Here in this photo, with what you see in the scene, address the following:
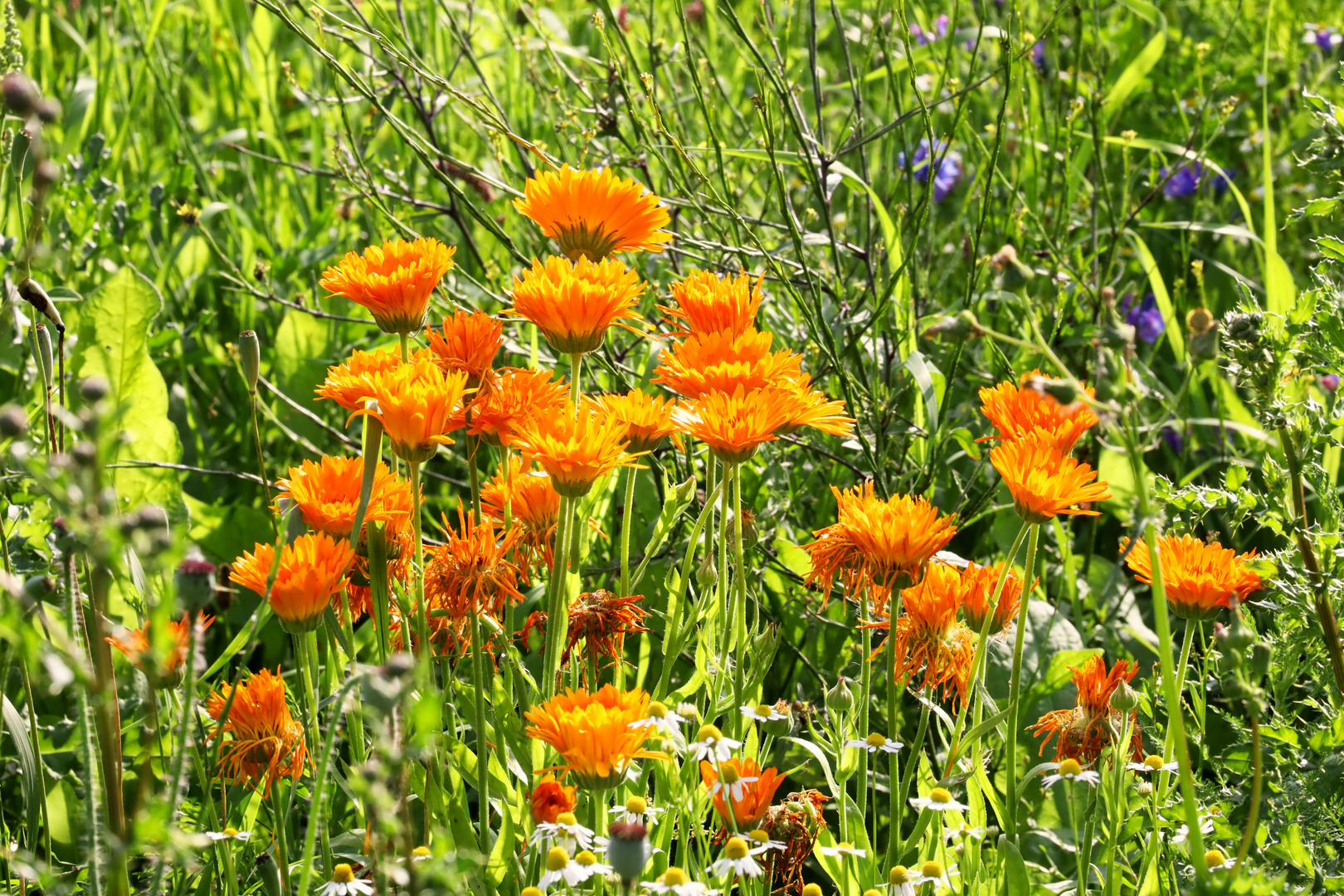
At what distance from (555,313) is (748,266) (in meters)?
1.10

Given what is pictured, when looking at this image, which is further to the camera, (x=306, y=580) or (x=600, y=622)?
(x=600, y=622)

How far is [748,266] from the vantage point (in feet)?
7.44

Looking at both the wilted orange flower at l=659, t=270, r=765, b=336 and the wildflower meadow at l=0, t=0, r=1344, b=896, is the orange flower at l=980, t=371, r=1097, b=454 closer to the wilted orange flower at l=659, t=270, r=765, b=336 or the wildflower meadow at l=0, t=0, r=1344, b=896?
the wildflower meadow at l=0, t=0, r=1344, b=896

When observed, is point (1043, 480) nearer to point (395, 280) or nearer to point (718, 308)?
point (718, 308)

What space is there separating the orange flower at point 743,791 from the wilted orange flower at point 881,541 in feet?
0.69

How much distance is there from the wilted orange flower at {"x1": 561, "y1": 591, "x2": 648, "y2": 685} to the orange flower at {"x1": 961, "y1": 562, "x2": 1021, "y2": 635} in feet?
1.15

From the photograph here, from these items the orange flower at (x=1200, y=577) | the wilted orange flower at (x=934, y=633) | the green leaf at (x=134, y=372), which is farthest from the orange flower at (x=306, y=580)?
the green leaf at (x=134, y=372)

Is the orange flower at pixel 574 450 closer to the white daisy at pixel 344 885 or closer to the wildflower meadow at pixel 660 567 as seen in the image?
the wildflower meadow at pixel 660 567

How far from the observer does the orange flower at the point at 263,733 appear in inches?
49.0

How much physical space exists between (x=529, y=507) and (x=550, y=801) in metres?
0.34

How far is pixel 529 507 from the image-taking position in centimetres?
133

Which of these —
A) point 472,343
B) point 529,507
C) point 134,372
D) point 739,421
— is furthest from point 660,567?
point 134,372

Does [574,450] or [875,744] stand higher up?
[574,450]

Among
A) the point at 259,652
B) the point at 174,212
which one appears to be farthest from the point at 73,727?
the point at 174,212
